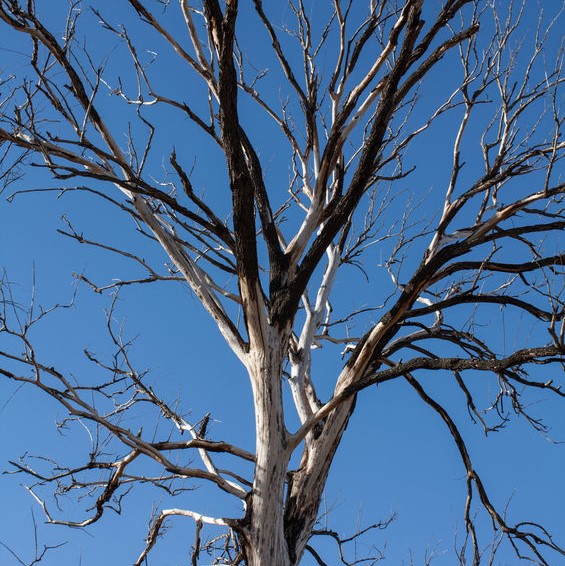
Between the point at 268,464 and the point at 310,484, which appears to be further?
the point at 310,484

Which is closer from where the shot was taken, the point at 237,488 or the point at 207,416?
the point at 237,488

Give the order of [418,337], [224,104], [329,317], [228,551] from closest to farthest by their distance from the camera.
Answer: [224,104] → [418,337] → [228,551] → [329,317]

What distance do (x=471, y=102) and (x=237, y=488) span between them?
3.22 m

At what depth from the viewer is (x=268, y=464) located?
12.5ft

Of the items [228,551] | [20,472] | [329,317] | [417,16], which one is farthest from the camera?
[329,317]

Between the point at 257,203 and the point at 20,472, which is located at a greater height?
the point at 257,203

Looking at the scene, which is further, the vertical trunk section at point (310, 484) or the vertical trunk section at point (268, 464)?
the vertical trunk section at point (310, 484)

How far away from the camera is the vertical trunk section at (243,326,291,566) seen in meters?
3.65

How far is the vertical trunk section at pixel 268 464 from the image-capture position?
3652 mm

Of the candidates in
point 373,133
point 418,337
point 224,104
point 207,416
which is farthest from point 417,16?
point 207,416

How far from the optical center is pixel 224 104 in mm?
3605

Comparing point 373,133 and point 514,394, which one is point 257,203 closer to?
point 373,133

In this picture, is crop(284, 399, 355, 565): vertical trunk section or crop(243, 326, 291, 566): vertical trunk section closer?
crop(243, 326, 291, 566): vertical trunk section

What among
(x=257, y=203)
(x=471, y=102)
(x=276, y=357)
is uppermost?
(x=471, y=102)
